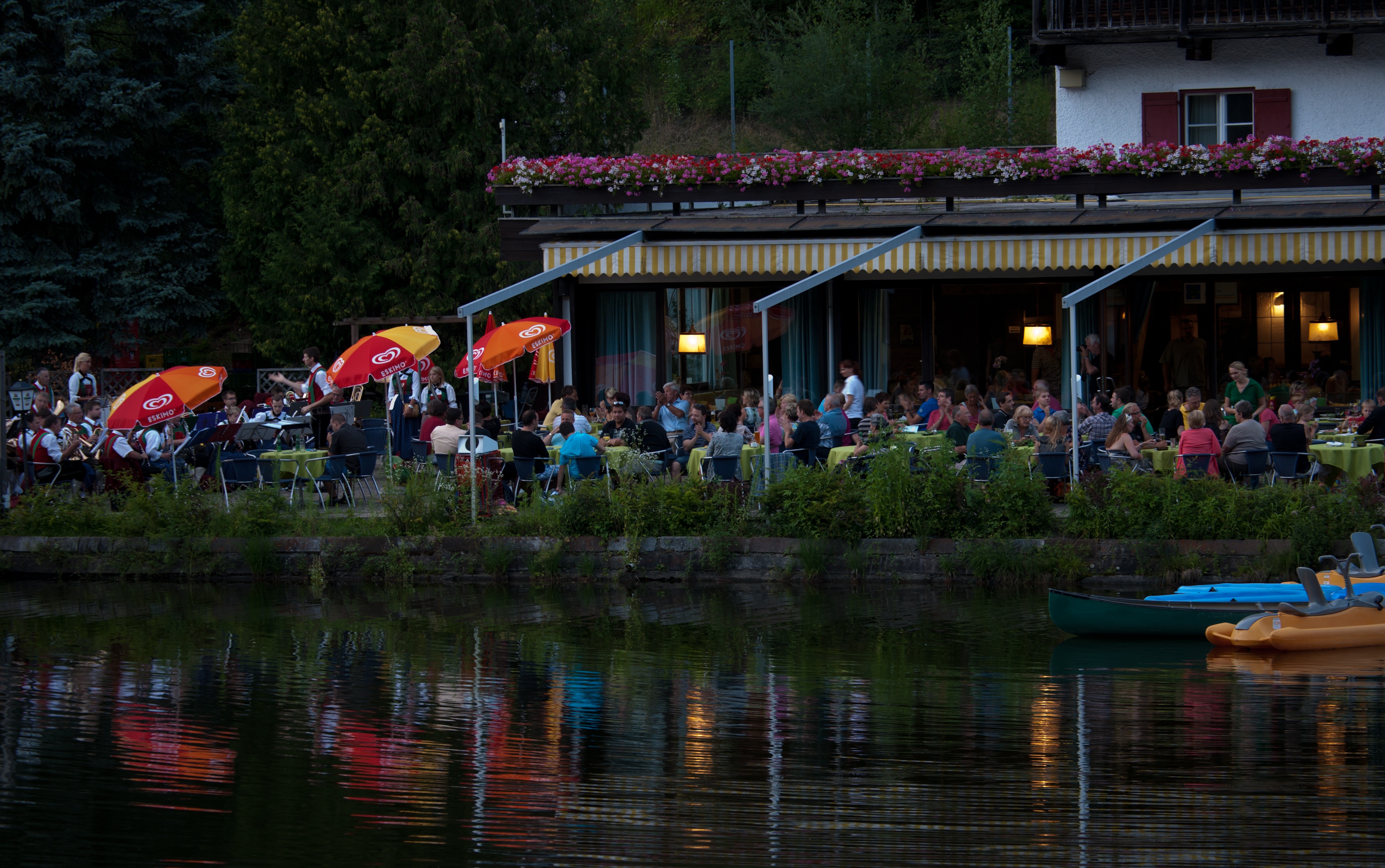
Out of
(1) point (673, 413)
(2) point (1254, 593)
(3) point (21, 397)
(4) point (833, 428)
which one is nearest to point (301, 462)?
(1) point (673, 413)

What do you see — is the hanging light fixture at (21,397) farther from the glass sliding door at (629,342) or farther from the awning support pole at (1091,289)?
the awning support pole at (1091,289)

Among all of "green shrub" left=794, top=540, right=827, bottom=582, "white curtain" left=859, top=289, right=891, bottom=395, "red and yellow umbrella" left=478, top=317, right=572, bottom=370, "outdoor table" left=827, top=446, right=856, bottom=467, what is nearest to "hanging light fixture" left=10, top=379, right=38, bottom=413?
"red and yellow umbrella" left=478, top=317, right=572, bottom=370

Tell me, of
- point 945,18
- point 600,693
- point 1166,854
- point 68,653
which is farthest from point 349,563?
point 945,18

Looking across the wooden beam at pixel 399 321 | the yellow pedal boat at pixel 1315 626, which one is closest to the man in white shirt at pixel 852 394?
the yellow pedal boat at pixel 1315 626

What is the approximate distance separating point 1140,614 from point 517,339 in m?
7.67

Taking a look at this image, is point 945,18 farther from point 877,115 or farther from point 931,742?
point 931,742

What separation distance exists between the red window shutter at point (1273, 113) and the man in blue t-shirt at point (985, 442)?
10.2 metres

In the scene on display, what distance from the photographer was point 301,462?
1755 cm

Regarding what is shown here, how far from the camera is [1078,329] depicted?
21562 mm

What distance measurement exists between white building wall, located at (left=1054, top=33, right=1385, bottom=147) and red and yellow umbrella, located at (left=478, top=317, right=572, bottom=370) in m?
10.6

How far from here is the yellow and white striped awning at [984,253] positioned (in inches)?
759

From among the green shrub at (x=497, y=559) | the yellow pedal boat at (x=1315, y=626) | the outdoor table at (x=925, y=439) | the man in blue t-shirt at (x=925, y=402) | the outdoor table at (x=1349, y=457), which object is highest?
the man in blue t-shirt at (x=925, y=402)

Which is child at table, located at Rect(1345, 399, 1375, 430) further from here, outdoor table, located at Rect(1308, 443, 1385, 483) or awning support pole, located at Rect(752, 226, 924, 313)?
awning support pole, located at Rect(752, 226, 924, 313)

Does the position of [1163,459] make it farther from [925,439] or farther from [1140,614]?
[1140,614]
